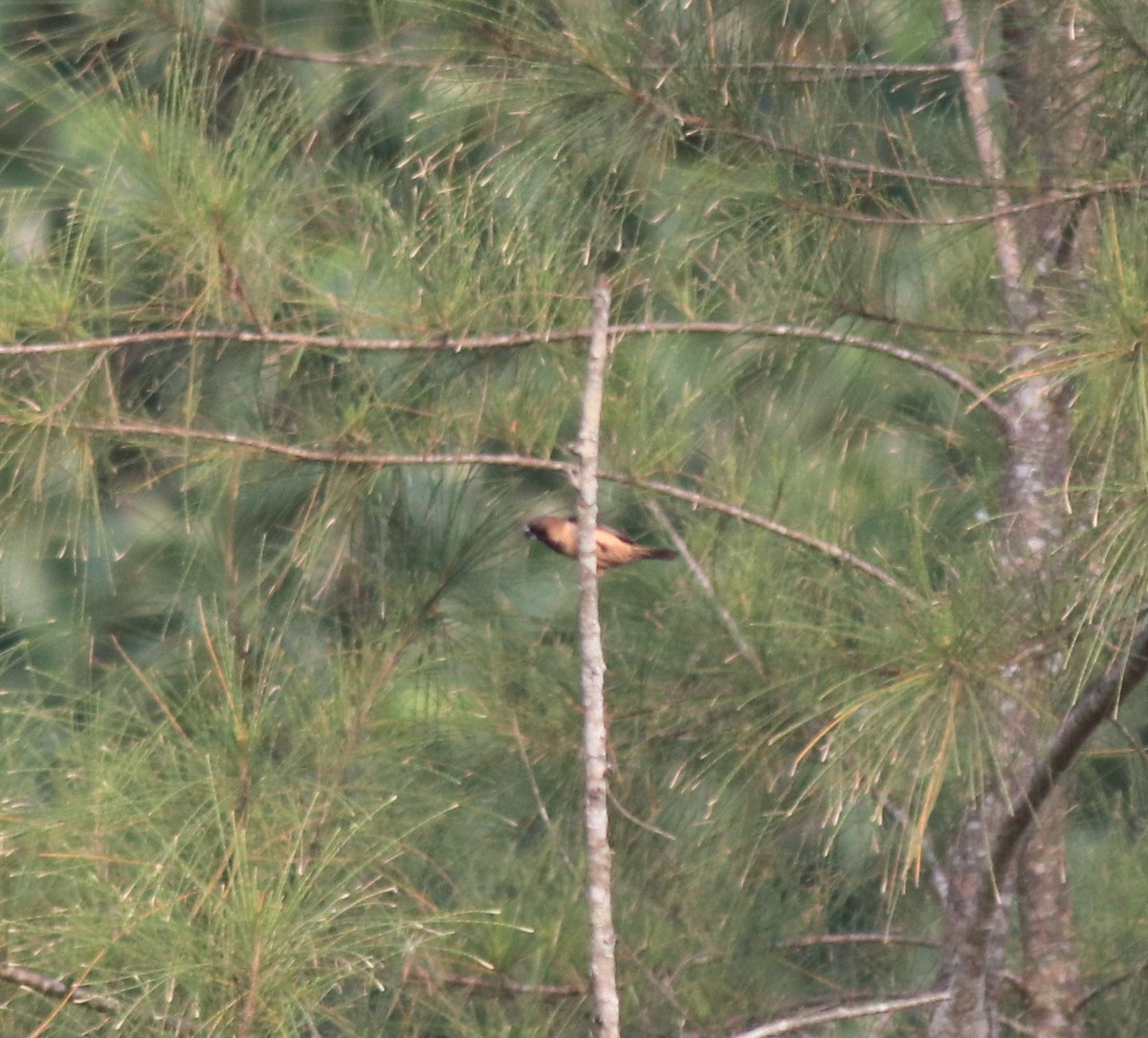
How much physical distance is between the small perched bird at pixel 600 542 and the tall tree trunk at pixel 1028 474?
1.34 ft

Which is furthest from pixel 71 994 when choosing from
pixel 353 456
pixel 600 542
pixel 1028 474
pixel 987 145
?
pixel 987 145

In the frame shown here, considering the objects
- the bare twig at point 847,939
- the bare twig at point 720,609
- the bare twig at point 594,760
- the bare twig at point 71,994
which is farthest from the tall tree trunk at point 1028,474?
the bare twig at point 71,994

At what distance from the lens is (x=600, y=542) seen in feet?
6.53

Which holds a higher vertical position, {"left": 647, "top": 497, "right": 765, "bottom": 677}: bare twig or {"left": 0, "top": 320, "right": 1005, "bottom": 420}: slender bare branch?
{"left": 0, "top": 320, "right": 1005, "bottom": 420}: slender bare branch

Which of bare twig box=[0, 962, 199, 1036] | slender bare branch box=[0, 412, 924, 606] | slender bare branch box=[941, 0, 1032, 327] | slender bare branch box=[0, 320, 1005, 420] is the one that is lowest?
bare twig box=[0, 962, 199, 1036]

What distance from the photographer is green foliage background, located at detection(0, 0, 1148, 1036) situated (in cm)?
134

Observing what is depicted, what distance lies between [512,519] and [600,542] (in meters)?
0.10

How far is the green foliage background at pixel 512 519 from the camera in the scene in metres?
1.34

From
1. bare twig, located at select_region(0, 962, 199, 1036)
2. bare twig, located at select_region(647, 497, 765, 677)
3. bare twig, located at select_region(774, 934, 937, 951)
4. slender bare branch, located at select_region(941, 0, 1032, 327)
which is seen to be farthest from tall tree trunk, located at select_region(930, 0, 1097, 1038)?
bare twig, located at select_region(0, 962, 199, 1036)

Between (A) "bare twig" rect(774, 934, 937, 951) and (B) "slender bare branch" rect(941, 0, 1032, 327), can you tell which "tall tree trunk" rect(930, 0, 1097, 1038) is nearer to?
(B) "slender bare branch" rect(941, 0, 1032, 327)

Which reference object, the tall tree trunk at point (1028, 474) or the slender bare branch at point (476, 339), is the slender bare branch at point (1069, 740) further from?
the slender bare branch at point (476, 339)

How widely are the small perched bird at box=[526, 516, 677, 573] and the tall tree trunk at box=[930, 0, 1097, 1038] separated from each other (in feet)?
1.34

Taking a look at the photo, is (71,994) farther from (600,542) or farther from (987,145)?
(987,145)

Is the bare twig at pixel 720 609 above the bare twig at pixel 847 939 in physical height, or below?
above
